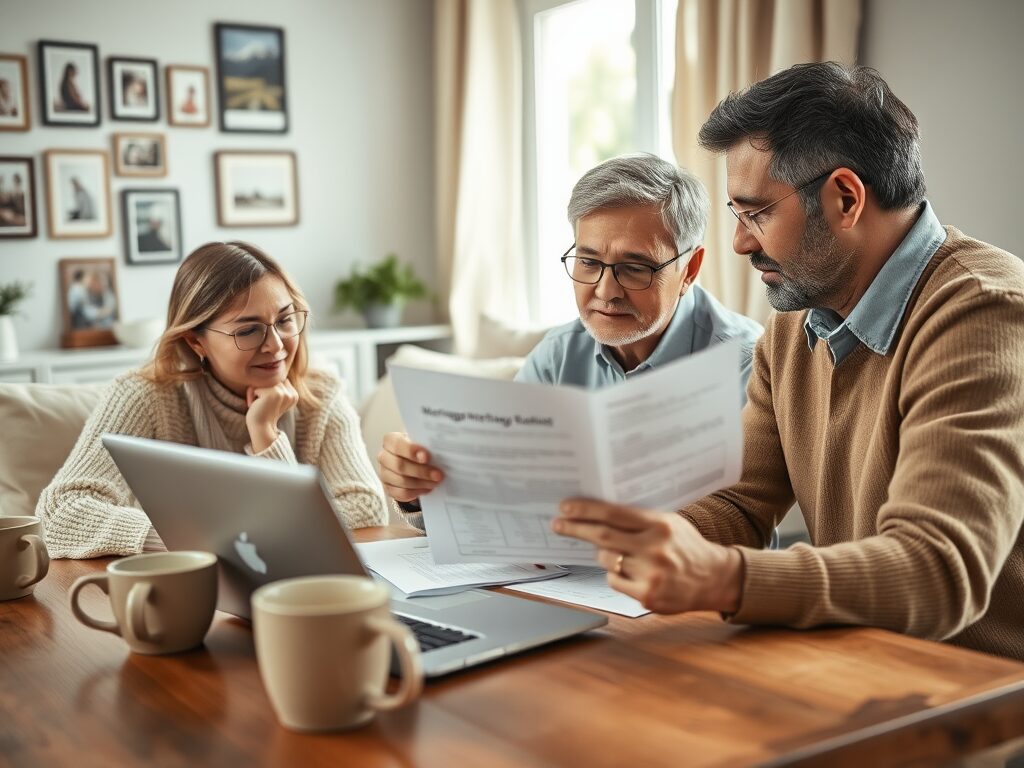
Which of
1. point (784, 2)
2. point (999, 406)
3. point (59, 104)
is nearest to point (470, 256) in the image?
point (59, 104)

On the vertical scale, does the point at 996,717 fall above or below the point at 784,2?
below

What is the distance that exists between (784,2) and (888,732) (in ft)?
8.33

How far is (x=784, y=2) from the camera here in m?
2.94

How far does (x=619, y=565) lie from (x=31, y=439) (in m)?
1.69

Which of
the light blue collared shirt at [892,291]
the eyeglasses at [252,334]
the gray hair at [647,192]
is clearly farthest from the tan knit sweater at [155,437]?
the light blue collared shirt at [892,291]

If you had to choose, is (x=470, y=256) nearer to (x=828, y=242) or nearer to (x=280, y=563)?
(x=828, y=242)

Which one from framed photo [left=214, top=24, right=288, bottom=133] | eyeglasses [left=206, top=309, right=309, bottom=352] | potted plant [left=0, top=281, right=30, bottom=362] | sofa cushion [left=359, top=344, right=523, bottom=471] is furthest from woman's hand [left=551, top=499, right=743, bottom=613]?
framed photo [left=214, top=24, right=288, bottom=133]

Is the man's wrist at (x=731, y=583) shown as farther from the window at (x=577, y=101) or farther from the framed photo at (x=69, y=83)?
the framed photo at (x=69, y=83)

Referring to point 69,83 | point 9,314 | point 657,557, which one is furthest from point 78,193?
point 657,557

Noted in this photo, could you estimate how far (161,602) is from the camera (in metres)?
1.04

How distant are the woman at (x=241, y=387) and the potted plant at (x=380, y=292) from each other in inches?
92.0

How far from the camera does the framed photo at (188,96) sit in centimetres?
427

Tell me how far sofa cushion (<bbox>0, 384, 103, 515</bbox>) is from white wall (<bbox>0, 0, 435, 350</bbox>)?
1.89 m

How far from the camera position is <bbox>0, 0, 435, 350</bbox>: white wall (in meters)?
4.07
